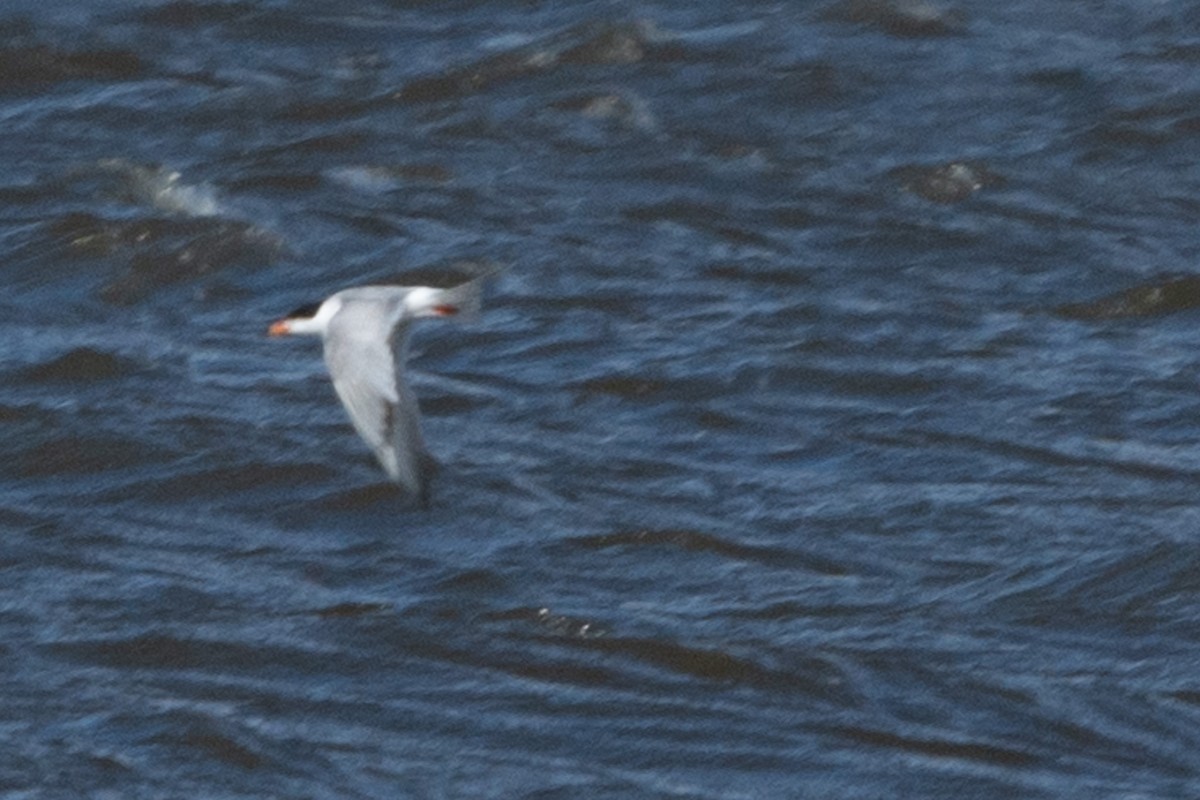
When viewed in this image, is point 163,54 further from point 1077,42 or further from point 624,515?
point 624,515

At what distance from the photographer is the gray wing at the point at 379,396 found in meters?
6.47

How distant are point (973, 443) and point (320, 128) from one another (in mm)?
3606

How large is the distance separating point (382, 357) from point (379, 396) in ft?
0.66

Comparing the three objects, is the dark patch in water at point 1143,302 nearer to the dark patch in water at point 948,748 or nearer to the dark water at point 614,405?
the dark water at point 614,405

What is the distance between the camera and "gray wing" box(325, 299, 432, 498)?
6.47 m

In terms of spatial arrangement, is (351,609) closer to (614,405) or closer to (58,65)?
(614,405)

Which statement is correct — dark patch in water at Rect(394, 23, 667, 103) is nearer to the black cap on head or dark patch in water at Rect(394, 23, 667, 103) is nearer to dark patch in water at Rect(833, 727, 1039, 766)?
the black cap on head

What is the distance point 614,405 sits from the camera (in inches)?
345

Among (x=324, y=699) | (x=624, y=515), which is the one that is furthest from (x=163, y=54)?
(x=324, y=699)

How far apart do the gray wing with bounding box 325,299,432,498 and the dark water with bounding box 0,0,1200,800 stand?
706mm

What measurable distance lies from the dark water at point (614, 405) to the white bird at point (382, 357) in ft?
2.33

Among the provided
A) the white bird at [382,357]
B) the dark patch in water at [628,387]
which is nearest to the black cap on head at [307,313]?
the white bird at [382,357]

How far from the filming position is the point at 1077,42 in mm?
11375

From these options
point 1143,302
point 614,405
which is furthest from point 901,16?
point 614,405
